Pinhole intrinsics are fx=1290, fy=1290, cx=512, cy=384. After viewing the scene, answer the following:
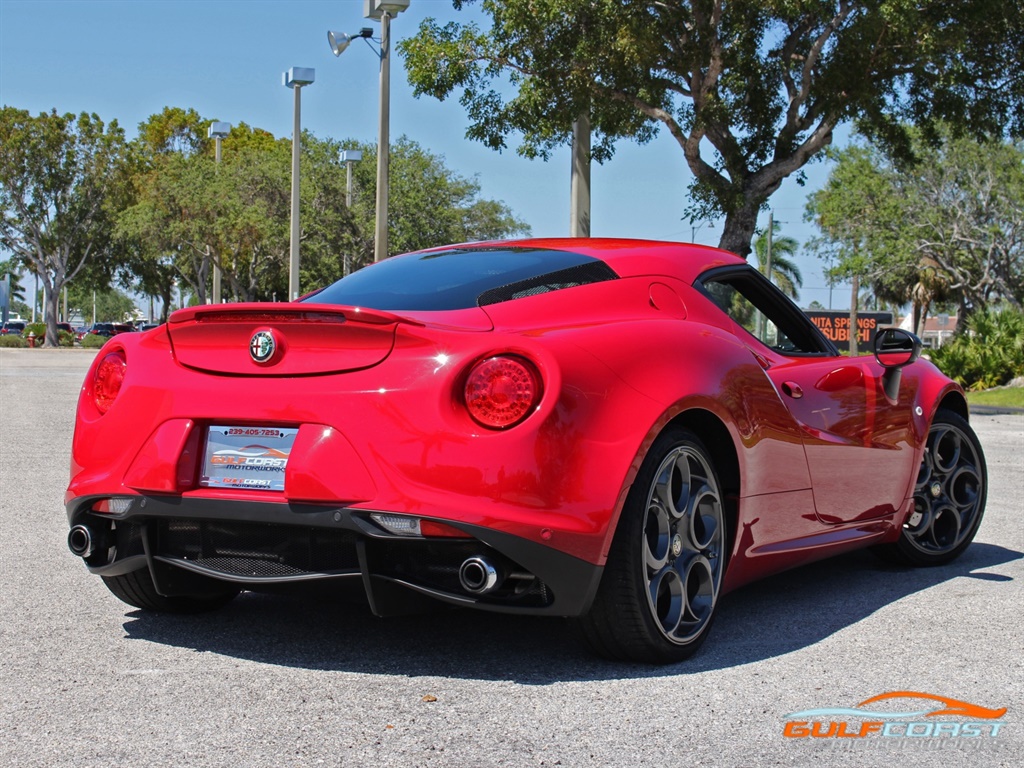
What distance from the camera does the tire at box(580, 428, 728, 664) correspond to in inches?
149

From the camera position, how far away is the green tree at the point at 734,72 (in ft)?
65.7

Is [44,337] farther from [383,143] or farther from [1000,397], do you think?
[1000,397]

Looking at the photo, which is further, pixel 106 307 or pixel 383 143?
pixel 106 307

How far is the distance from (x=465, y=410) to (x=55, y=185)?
59.3m

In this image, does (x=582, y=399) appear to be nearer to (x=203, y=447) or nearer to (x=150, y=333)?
(x=203, y=447)

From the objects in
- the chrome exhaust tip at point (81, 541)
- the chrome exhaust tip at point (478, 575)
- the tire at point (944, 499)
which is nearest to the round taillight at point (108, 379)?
the chrome exhaust tip at point (81, 541)

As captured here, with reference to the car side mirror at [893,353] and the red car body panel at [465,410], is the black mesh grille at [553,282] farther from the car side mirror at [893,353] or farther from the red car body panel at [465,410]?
the car side mirror at [893,353]

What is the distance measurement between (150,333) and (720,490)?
6.31ft

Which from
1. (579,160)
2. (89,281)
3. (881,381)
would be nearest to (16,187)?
(89,281)

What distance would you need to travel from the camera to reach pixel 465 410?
3.58 metres

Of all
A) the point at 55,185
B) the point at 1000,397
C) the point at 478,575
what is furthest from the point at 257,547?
the point at 55,185

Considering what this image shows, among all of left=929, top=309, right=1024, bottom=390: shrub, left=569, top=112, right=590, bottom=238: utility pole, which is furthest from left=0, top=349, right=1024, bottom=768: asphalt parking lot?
left=929, top=309, right=1024, bottom=390: shrub

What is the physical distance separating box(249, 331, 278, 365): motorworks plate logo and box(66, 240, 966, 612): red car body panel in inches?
0.9

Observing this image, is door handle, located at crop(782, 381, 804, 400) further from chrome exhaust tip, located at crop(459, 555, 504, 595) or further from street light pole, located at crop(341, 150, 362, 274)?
street light pole, located at crop(341, 150, 362, 274)
